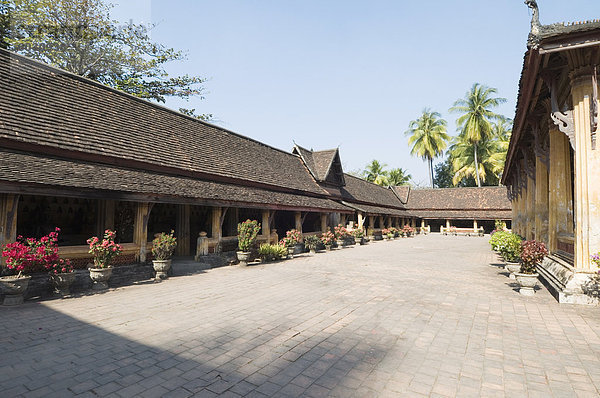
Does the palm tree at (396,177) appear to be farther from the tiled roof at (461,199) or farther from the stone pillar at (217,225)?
the stone pillar at (217,225)

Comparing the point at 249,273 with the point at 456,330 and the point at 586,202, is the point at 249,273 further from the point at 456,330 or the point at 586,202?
the point at 586,202

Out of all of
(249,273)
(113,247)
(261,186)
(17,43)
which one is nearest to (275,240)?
(261,186)

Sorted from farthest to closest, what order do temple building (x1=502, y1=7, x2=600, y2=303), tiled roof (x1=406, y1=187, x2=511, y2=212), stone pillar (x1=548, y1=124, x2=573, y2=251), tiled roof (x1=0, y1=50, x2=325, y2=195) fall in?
1. tiled roof (x1=406, y1=187, x2=511, y2=212)
2. tiled roof (x1=0, y1=50, x2=325, y2=195)
3. stone pillar (x1=548, y1=124, x2=573, y2=251)
4. temple building (x1=502, y1=7, x2=600, y2=303)

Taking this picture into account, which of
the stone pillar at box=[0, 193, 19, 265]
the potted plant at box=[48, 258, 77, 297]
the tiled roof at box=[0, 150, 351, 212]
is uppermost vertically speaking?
the tiled roof at box=[0, 150, 351, 212]

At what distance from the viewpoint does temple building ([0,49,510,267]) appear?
25.9ft

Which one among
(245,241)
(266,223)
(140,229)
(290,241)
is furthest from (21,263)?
(290,241)

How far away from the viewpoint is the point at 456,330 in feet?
16.5

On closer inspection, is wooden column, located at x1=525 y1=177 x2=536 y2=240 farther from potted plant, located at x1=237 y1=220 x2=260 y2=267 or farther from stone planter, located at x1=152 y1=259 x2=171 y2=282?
stone planter, located at x1=152 y1=259 x2=171 y2=282

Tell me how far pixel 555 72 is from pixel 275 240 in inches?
488

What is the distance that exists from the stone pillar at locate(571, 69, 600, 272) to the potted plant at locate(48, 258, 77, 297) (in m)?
11.2

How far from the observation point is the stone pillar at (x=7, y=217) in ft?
22.4

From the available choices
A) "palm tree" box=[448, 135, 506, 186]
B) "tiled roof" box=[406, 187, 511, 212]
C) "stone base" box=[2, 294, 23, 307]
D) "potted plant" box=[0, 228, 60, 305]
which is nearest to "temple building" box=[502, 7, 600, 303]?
"potted plant" box=[0, 228, 60, 305]

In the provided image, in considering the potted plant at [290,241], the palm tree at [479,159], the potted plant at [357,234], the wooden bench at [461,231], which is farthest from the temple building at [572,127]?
the palm tree at [479,159]

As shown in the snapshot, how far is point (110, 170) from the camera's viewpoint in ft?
31.2
